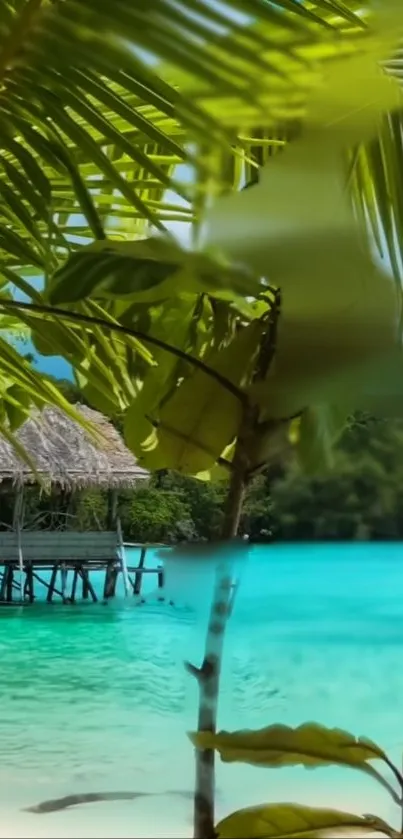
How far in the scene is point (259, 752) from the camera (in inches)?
11.1

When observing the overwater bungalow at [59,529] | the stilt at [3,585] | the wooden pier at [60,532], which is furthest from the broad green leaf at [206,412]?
the stilt at [3,585]

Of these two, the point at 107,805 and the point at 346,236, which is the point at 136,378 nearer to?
the point at 346,236

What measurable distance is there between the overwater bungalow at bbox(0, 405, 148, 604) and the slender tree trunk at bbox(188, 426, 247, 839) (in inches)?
173

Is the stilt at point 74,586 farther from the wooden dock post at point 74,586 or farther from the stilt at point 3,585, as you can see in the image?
the stilt at point 3,585

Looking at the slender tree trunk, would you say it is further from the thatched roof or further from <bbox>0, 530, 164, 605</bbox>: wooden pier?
<bbox>0, 530, 164, 605</bbox>: wooden pier

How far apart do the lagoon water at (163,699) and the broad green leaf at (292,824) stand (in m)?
0.08

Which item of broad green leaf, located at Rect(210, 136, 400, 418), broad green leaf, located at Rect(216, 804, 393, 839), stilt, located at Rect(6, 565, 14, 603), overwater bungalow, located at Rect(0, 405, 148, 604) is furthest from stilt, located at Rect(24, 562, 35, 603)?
broad green leaf, located at Rect(210, 136, 400, 418)

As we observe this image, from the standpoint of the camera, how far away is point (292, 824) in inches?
10.6

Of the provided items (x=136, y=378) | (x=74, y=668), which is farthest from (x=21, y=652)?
(x=136, y=378)

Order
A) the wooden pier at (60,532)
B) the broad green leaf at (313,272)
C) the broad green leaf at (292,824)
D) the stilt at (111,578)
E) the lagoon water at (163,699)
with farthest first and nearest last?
1. the stilt at (111,578)
2. the wooden pier at (60,532)
3. the lagoon water at (163,699)
4. the broad green leaf at (292,824)
5. the broad green leaf at (313,272)

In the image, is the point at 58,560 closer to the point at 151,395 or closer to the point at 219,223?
the point at 151,395

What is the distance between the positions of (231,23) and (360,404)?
0.12m

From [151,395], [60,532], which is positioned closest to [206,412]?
[151,395]

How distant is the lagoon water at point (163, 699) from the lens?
7.13 ft
